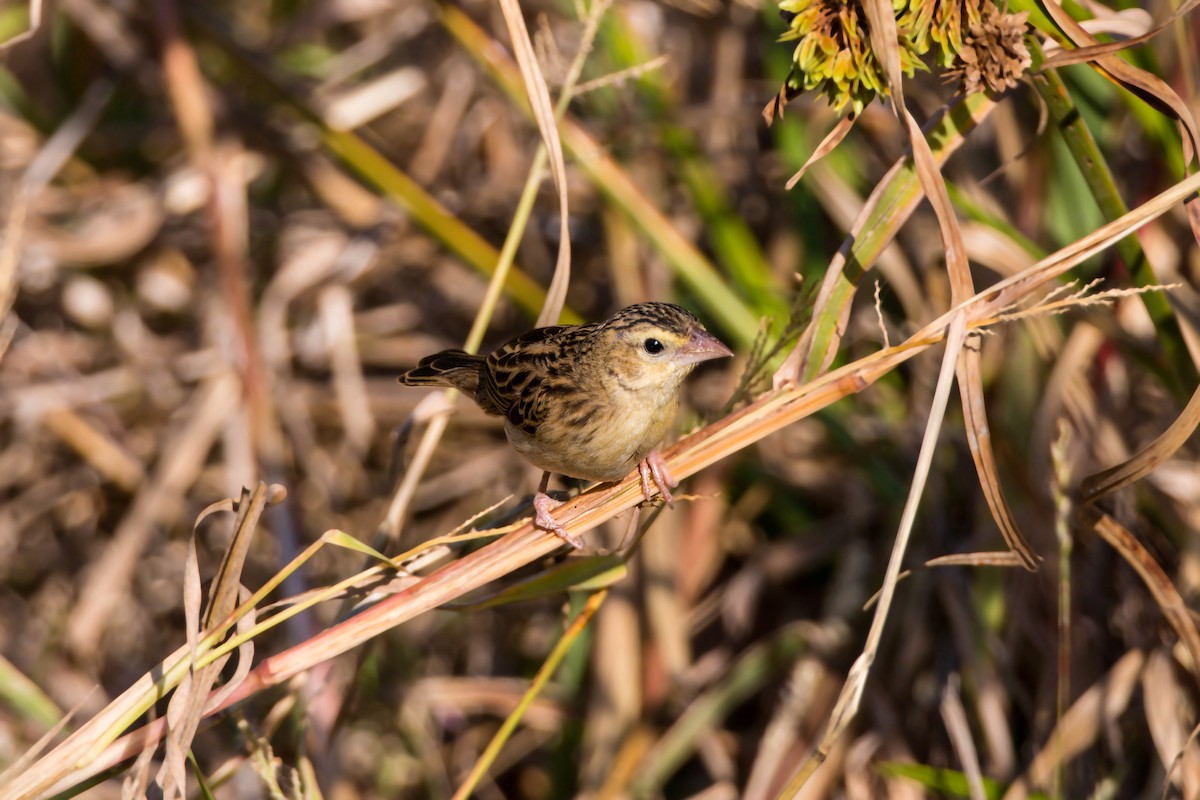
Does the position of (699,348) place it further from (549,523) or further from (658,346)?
(549,523)

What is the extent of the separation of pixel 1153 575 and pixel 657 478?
1.26 m

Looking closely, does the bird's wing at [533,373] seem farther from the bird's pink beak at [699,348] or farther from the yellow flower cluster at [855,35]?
the yellow flower cluster at [855,35]

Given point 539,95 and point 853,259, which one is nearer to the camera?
point 853,259

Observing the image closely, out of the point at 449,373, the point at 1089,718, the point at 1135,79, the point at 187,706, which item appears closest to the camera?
the point at 187,706

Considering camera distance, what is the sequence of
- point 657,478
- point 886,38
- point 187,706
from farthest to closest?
1. point 657,478
2. point 187,706
3. point 886,38

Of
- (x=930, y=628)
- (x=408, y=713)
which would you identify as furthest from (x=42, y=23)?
(x=930, y=628)

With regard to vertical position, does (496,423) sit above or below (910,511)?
below

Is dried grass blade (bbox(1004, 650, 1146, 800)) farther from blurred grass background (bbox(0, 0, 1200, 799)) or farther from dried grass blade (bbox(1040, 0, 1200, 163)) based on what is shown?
dried grass blade (bbox(1040, 0, 1200, 163))

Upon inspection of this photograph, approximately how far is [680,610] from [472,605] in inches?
72.0

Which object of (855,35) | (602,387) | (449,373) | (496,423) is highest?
(855,35)

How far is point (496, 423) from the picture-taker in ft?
16.1

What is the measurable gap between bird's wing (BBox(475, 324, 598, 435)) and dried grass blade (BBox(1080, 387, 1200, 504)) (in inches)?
55.1

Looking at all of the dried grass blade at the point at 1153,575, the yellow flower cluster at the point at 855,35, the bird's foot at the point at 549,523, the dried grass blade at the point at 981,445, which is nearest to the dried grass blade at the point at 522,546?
the bird's foot at the point at 549,523

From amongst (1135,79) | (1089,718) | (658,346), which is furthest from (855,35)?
(1089,718)
